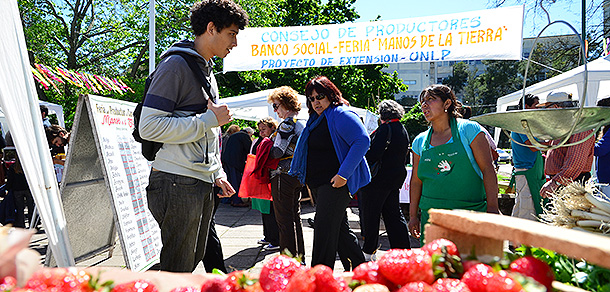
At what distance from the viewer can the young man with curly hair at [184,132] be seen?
7.88ft

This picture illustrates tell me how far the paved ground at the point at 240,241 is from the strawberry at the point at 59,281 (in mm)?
2052

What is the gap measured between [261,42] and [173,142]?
534cm

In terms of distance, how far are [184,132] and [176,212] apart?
1.56 ft

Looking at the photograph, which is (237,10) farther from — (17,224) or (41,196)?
(17,224)

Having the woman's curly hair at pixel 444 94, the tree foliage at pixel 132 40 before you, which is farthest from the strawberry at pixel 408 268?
the tree foliage at pixel 132 40

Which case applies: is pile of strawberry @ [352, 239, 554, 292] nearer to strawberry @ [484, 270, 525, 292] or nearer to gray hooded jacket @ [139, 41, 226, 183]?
strawberry @ [484, 270, 525, 292]

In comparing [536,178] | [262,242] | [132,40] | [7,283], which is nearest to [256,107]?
[262,242]

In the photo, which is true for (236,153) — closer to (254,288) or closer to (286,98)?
(286,98)

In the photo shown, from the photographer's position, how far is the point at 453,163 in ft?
9.71

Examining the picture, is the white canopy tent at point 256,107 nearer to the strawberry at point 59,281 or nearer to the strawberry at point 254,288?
the strawberry at point 59,281

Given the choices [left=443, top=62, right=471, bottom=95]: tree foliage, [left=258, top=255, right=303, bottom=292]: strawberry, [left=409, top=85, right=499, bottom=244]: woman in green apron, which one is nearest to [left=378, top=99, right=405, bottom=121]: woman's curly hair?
[left=409, top=85, right=499, bottom=244]: woman in green apron

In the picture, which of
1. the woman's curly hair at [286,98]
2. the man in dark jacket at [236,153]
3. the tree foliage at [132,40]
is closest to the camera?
the woman's curly hair at [286,98]

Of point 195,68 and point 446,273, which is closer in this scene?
point 446,273

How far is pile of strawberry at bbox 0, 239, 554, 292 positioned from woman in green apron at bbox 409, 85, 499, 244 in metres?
1.75
